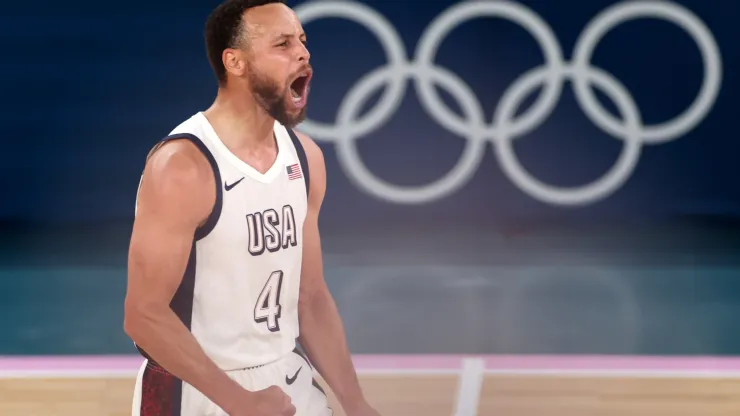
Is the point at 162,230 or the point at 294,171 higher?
the point at 294,171

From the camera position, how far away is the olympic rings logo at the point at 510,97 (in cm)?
890

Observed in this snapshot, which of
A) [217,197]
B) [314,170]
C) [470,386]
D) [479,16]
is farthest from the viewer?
[479,16]

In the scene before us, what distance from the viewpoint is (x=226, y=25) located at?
2750mm

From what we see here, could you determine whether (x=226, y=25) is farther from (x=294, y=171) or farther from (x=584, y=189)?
(x=584, y=189)

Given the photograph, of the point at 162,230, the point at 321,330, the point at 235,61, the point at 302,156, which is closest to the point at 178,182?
the point at 162,230

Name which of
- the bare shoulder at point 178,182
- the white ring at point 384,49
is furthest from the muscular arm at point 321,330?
the white ring at point 384,49

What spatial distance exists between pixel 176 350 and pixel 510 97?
664 cm

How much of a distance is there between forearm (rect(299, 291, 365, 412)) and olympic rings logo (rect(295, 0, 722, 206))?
6036 mm

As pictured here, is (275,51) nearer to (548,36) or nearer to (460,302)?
(460,302)

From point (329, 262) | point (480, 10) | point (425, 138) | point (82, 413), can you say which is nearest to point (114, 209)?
point (329, 262)

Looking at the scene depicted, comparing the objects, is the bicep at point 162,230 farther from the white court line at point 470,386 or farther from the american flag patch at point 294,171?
the white court line at point 470,386

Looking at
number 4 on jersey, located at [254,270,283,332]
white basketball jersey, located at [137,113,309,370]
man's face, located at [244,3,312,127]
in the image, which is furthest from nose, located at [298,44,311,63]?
number 4 on jersey, located at [254,270,283,332]

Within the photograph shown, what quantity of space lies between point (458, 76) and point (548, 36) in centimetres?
73

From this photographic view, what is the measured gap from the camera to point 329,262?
867cm
